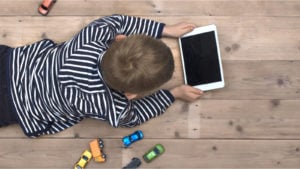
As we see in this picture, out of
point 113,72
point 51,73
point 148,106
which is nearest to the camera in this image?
point 113,72

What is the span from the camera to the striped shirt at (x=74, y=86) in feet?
2.82

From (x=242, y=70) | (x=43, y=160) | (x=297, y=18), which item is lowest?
(x=43, y=160)

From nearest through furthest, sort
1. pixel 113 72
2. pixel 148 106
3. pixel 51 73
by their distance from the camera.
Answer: pixel 113 72 < pixel 51 73 < pixel 148 106

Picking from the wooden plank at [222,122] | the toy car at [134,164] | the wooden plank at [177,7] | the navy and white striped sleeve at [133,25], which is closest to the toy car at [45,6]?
the wooden plank at [177,7]

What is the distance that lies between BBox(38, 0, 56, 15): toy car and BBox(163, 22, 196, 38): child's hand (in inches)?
13.5

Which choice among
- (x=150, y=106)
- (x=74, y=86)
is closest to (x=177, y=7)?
(x=150, y=106)

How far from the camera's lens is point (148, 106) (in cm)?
104

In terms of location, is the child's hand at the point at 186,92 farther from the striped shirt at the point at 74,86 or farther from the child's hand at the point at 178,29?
the child's hand at the point at 178,29

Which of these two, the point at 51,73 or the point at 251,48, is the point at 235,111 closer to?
the point at 251,48

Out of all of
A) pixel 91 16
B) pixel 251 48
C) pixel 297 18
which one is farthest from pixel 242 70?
pixel 91 16

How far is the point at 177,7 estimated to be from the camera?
42.8 inches

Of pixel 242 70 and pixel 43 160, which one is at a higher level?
pixel 242 70

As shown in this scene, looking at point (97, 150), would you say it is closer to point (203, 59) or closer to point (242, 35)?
point (203, 59)

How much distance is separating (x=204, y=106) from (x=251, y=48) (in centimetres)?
22
